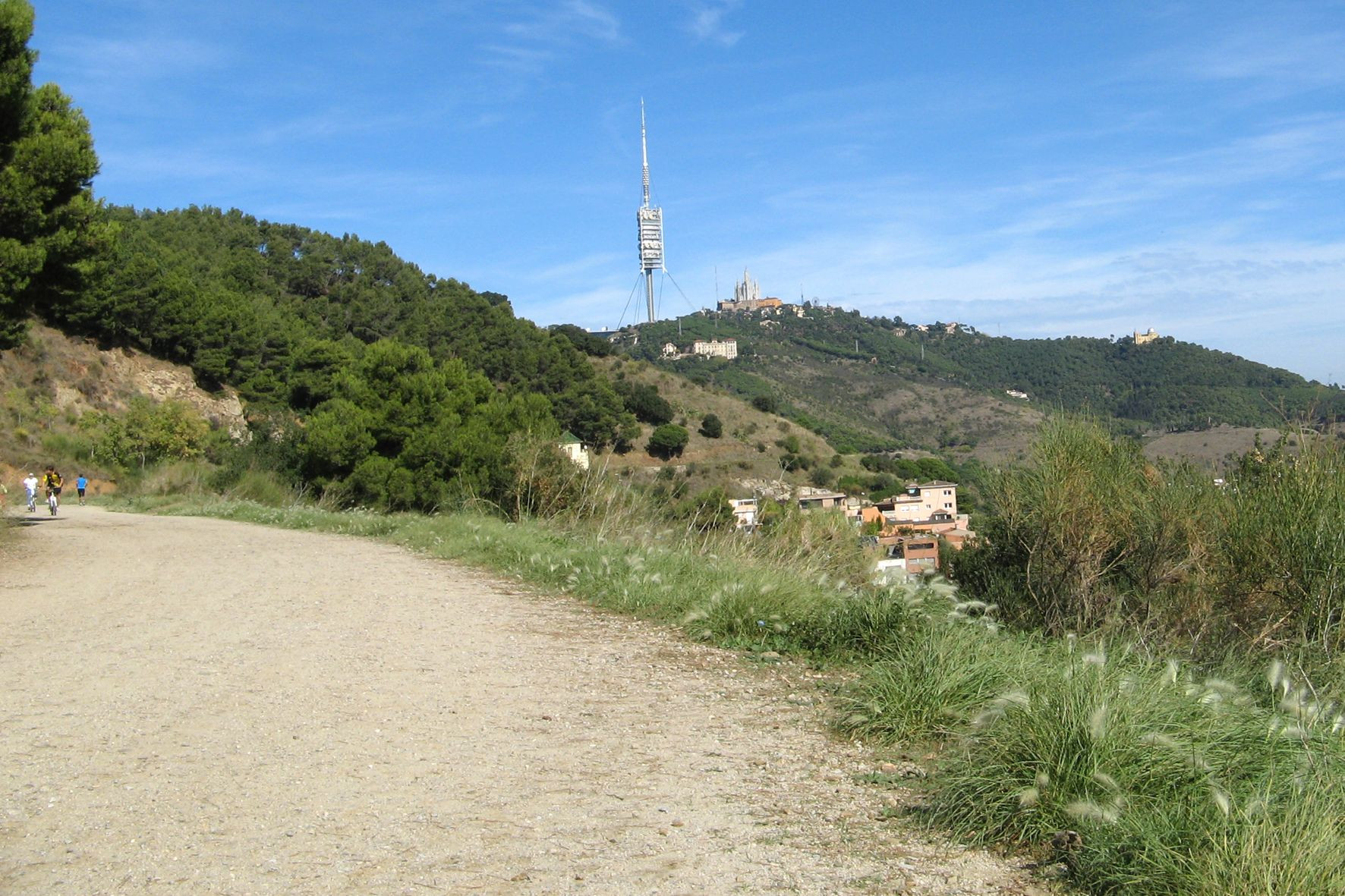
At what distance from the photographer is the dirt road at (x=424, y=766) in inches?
126

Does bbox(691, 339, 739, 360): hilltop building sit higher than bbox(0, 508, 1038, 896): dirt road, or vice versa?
bbox(691, 339, 739, 360): hilltop building

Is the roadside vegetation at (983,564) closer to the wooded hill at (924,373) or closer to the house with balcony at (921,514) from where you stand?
the house with balcony at (921,514)

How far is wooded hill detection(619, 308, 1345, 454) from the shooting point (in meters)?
44.7

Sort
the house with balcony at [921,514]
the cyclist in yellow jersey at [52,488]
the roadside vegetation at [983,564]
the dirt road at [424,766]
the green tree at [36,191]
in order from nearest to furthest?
the dirt road at [424,766] → the roadside vegetation at [983,564] → the house with balcony at [921,514] → the green tree at [36,191] → the cyclist in yellow jersey at [52,488]

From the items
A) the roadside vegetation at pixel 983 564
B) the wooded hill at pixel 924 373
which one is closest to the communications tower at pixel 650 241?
the wooded hill at pixel 924 373

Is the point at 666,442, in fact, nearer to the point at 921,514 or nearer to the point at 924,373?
the point at 921,514

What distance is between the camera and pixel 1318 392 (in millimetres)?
7957

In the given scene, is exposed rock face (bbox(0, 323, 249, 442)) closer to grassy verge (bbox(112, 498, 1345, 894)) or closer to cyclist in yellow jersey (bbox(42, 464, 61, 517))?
cyclist in yellow jersey (bbox(42, 464, 61, 517))

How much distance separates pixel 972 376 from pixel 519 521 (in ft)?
267

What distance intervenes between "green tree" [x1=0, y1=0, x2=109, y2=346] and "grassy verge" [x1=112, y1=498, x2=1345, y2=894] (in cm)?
1137

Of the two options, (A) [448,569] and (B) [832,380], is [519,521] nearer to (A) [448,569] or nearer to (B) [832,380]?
(A) [448,569]

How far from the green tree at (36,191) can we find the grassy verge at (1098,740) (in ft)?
37.3

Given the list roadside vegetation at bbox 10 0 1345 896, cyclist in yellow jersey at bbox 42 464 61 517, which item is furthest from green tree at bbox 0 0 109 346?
cyclist in yellow jersey at bbox 42 464 61 517

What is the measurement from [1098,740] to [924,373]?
9193 centimetres
